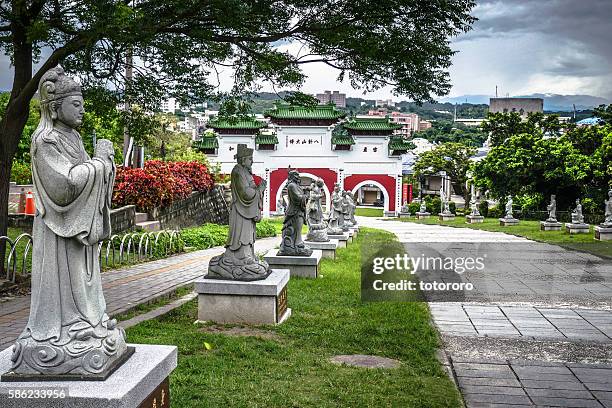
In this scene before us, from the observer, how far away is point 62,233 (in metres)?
3.23

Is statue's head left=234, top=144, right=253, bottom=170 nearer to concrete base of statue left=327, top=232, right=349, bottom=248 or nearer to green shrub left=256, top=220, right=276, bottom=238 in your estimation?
concrete base of statue left=327, top=232, right=349, bottom=248

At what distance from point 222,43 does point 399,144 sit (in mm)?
36497

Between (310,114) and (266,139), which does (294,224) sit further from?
(266,139)

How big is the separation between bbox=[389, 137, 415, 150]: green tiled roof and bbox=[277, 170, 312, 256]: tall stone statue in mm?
34851

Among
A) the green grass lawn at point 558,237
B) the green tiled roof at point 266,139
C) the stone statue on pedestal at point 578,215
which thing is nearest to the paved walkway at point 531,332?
the green grass lawn at point 558,237

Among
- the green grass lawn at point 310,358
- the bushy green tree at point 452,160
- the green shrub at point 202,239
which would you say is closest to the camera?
the green grass lawn at point 310,358

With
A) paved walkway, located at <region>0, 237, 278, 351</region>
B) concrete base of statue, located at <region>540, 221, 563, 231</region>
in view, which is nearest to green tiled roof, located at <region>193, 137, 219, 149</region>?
concrete base of statue, located at <region>540, 221, 563, 231</region>

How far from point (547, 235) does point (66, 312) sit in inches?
938

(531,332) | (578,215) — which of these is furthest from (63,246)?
(578,215)

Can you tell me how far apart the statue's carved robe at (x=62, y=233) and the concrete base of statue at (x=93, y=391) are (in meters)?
0.26

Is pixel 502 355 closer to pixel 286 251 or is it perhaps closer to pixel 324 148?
pixel 286 251

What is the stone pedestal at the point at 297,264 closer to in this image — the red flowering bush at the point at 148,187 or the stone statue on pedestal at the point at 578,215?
the red flowering bush at the point at 148,187

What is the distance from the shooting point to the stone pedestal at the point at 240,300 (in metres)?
7.21

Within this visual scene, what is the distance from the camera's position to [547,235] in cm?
2433
